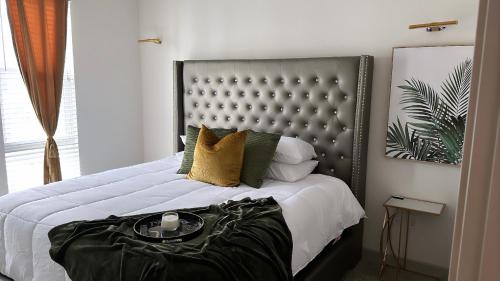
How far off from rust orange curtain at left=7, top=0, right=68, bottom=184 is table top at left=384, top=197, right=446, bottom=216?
2.95 m

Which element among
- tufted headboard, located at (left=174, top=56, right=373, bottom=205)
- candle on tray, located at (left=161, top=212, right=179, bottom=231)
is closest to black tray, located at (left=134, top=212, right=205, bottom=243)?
candle on tray, located at (left=161, top=212, right=179, bottom=231)

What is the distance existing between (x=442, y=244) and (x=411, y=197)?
404 mm

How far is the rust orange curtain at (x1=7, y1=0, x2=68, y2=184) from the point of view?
3180mm

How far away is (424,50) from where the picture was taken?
2.68 meters

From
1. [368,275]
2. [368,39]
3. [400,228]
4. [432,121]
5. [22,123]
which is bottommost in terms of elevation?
[368,275]

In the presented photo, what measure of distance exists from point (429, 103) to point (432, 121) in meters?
0.13

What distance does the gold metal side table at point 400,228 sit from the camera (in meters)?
2.68

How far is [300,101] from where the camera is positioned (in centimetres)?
317

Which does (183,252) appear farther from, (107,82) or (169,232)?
(107,82)

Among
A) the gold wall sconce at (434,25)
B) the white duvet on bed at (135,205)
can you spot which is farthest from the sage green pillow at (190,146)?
the gold wall sconce at (434,25)

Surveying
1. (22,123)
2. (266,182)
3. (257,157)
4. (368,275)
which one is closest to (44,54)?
(22,123)

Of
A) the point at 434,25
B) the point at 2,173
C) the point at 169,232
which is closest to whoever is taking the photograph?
the point at 169,232

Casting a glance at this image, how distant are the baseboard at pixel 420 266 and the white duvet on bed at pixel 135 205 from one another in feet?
1.61

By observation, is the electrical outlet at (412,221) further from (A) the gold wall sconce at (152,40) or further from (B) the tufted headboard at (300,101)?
(A) the gold wall sconce at (152,40)
